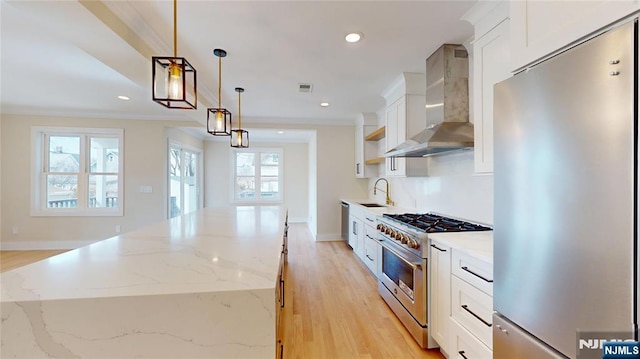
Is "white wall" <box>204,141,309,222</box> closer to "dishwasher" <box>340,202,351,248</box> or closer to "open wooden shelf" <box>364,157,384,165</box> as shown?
"dishwasher" <box>340,202,351,248</box>

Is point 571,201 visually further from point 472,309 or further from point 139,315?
point 139,315

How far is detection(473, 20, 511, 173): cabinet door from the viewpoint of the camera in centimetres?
176

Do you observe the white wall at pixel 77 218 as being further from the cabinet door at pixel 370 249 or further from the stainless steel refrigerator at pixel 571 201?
the stainless steel refrigerator at pixel 571 201

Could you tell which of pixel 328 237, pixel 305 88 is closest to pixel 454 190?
pixel 305 88

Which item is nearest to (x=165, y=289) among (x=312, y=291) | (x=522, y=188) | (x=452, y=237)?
(x=522, y=188)

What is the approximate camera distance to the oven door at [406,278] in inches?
82.6

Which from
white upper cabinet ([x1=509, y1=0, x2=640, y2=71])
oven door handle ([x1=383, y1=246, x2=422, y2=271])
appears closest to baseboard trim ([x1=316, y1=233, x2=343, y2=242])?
oven door handle ([x1=383, y1=246, x2=422, y2=271])

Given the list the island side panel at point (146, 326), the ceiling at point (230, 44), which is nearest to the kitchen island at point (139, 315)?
the island side panel at point (146, 326)

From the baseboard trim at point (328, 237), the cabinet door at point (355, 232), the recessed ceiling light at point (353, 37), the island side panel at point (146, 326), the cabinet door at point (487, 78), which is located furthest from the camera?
the baseboard trim at point (328, 237)

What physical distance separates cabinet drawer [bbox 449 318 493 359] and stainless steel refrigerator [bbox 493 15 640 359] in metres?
0.31

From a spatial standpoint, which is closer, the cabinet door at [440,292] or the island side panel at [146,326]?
the island side panel at [146,326]

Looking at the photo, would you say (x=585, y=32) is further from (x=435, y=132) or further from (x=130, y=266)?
(x=130, y=266)

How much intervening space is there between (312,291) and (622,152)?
2969 millimetres

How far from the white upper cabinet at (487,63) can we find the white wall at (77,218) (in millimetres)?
5211
